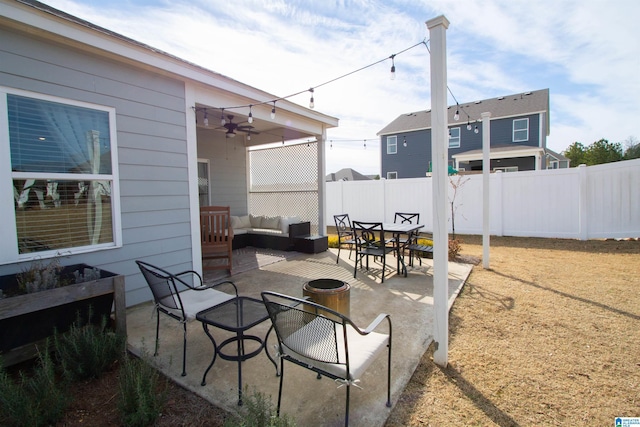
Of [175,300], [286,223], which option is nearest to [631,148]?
[286,223]

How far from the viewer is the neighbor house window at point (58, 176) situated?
8.75 ft

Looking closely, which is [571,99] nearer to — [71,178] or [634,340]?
[634,340]

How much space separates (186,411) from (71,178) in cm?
261

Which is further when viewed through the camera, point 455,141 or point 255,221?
point 455,141

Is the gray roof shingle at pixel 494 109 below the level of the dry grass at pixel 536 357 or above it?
above

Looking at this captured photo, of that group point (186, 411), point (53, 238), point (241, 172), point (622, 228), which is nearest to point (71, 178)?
point (53, 238)

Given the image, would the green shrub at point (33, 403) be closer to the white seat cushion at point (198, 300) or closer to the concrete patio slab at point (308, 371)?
the concrete patio slab at point (308, 371)

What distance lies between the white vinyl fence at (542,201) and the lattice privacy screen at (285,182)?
3717mm

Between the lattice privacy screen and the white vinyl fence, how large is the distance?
146 inches

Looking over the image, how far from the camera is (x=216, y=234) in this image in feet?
15.6

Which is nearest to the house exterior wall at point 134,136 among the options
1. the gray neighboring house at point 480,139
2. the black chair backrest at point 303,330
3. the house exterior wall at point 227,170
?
the black chair backrest at point 303,330

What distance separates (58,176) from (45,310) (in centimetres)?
140

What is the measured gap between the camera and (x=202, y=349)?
257 cm

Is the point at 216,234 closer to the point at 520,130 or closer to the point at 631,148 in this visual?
the point at 520,130
